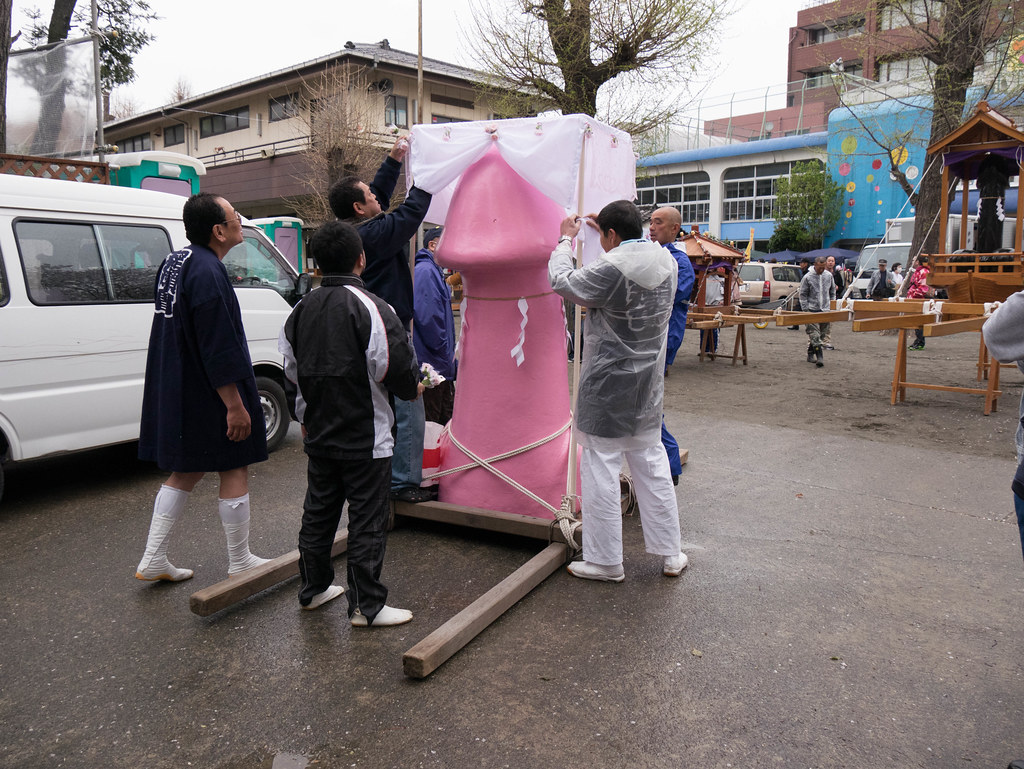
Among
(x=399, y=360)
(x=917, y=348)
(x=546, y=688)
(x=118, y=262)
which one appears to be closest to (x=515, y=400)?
(x=399, y=360)

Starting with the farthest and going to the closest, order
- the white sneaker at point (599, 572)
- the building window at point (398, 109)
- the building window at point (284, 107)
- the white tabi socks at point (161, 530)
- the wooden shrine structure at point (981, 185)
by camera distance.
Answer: the building window at point (284, 107) < the building window at point (398, 109) < the wooden shrine structure at point (981, 185) < the white sneaker at point (599, 572) < the white tabi socks at point (161, 530)

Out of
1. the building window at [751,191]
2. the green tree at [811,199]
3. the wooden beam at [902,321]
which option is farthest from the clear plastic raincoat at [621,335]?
the building window at [751,191]

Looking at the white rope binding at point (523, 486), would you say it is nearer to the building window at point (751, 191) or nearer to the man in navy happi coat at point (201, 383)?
the man in navy happi coat at point (201, 383)

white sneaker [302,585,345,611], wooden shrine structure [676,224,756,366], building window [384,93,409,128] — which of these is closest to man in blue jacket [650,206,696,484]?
white sneaker [302,585,345,611]

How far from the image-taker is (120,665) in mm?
2863

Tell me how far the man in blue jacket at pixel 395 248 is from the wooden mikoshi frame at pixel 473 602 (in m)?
0.23

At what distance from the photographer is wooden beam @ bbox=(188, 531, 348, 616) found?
3.08 metres

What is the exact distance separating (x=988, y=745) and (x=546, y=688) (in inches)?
57.4

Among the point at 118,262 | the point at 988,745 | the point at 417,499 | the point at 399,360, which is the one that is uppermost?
the point at 118,262

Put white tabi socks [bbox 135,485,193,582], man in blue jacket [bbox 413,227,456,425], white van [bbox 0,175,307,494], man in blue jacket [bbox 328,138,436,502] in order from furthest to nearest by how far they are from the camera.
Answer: man in blue jacket [bbox 413,227,456,425], white van [bbox 0,175,307,494], man in blue jacket [bbox 328,138,436,502], white tabi socks [bbox 135,485,193,582]

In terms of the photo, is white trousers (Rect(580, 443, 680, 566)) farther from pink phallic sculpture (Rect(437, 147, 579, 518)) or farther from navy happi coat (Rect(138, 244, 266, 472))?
navy happi coat (Rect(138, 244, 266, 472))

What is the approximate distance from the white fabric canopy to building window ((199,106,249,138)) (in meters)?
27.4

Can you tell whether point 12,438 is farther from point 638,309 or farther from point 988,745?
point 988,745

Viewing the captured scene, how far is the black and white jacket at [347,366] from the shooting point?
114 inches
